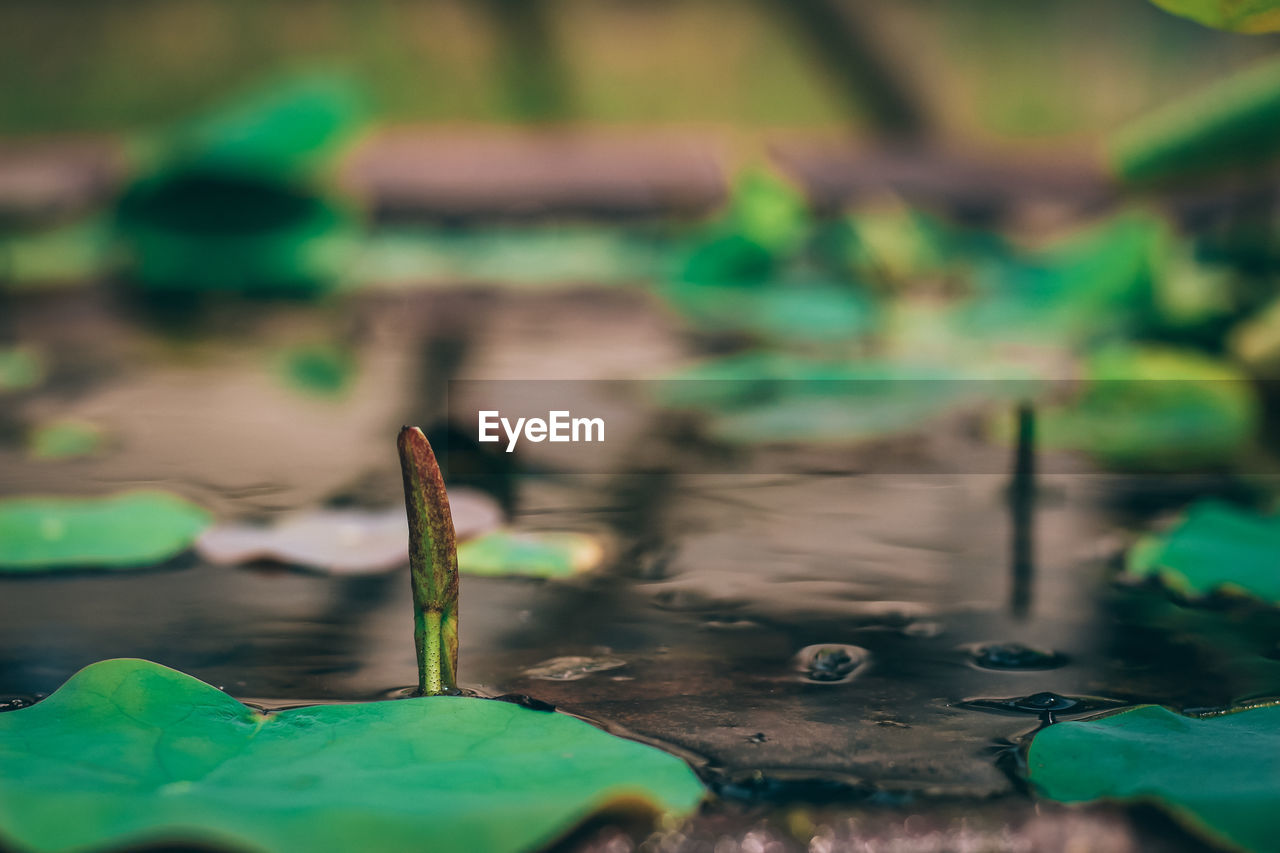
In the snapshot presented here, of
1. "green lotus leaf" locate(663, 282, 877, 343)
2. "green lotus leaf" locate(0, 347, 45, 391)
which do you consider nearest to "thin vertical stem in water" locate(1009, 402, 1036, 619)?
"green lotus leaf" locate(663, 282, 877, 343)

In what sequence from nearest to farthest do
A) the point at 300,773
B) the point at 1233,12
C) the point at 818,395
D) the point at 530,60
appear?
1. the point at 300,773
2. the point at 1233,12
3. the point at 818,395
4. the point at 530,60

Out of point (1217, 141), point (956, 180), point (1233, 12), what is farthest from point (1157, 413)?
point (956, 180)

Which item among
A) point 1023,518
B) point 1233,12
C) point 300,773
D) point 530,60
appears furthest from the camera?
point 530,60

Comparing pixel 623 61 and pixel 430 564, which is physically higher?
pixel 623 61

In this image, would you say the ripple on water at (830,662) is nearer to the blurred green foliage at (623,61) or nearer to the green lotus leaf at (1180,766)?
the green lotus leaf at (1180,766)

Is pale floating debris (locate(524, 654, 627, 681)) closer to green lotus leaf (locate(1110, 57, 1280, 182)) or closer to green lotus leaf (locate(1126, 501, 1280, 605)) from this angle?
green lotus leaf (locate(1126, 501, 1280, 605))

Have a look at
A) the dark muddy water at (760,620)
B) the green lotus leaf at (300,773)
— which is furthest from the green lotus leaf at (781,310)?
the green lotus leaf at (300,773)

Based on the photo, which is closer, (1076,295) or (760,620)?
(760,620)

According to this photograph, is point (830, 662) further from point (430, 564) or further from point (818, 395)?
point (818, 395)
